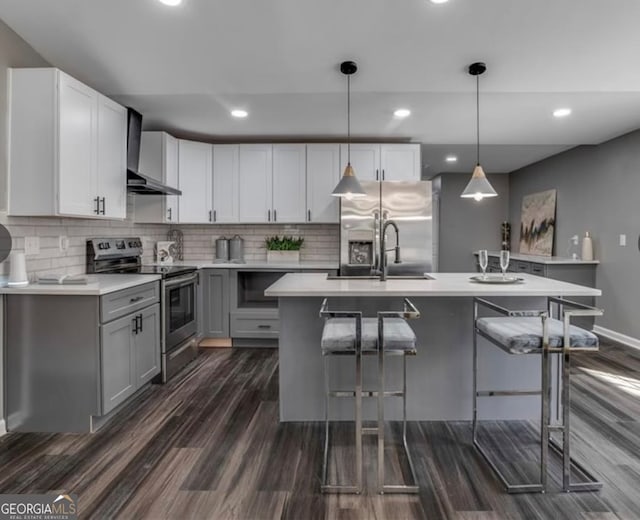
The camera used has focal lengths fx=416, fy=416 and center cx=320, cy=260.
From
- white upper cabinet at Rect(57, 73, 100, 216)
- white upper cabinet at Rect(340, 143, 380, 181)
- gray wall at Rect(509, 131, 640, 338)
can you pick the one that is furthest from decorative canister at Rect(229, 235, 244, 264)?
gray wall at Rect(509, 131, 640, 338)

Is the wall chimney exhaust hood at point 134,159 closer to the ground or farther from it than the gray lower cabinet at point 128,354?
farther from it

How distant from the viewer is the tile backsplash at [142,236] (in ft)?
9.42

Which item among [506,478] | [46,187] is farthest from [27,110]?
[506,478]

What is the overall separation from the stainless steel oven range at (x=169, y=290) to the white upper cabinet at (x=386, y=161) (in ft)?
7.02

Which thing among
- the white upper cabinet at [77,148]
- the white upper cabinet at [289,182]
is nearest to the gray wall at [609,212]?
the white upper cabinet at [289,182]

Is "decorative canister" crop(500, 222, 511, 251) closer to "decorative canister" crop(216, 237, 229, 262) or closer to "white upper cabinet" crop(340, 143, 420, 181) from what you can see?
"white upper cabinet" crop(340, 143, 420, 181)

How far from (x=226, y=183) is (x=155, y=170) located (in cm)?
79

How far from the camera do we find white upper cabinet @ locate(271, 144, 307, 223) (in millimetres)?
4754

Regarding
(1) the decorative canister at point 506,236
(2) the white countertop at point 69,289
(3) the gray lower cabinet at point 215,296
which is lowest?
(3) the gray lower cabinet at point 215,296

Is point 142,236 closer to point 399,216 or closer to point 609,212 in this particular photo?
point 399,216

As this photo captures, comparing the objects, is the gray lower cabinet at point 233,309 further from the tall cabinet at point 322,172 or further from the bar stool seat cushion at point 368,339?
the bar stool seat cushion at point 368,339

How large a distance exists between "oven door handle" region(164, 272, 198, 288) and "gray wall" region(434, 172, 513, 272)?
496cm

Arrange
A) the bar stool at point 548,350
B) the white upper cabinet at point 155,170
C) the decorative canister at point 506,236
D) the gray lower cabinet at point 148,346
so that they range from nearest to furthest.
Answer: the bar stool at point 548,350, the gray lower cabinet at point 148,346, the white upper cabinet at point 155,170, the decorative canister at point 506,236

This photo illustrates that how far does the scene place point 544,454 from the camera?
76.4 inches
